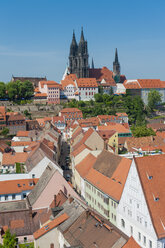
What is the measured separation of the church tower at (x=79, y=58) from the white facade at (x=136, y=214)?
4548 inches

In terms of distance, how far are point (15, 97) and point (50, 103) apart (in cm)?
1506

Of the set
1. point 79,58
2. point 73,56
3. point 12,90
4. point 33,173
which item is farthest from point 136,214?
point 73,56

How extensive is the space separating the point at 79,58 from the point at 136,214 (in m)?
120

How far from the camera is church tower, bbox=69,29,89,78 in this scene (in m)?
140

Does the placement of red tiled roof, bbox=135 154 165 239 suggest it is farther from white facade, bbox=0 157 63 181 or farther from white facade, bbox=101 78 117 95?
white facade, bbox=101 78 117 95

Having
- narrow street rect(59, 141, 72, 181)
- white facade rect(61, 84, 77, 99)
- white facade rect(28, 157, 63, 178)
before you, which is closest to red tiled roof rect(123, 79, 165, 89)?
white facade rect(61, 84, 77, 99)

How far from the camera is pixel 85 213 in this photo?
1040 inches

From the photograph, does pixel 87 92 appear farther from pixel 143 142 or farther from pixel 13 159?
pixel 13 159

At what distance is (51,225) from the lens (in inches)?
1077

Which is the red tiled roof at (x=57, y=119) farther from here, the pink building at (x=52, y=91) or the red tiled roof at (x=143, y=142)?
the red tiled roof at (x=143, y=142)

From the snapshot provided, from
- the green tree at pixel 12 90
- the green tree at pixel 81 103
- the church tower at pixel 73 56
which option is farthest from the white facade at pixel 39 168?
the church tower at pixel 73 56

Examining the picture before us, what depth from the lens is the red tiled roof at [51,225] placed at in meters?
26.8

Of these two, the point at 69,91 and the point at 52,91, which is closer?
the point at 52,91

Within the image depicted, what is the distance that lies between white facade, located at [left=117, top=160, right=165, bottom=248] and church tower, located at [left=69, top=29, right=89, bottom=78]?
379 feet
